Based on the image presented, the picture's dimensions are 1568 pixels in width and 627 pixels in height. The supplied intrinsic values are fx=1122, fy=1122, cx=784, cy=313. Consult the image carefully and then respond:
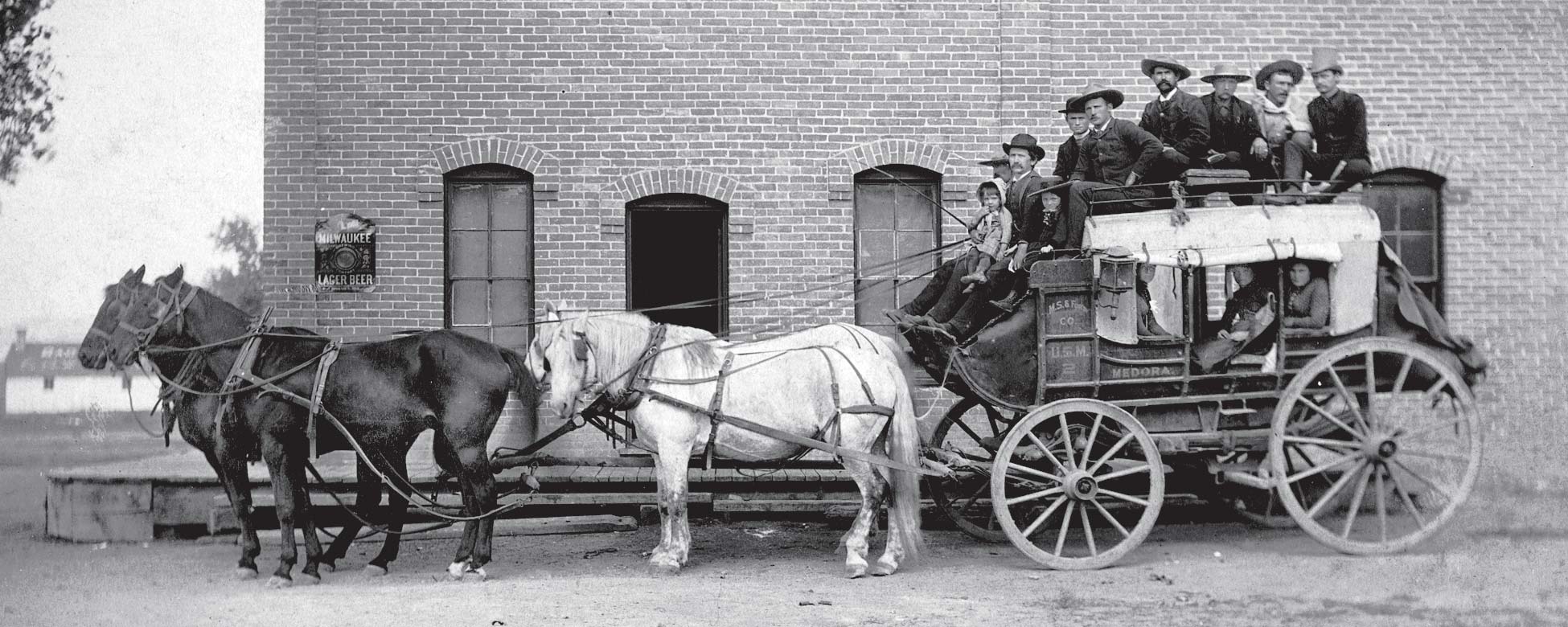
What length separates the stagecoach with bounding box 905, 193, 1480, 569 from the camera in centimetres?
704

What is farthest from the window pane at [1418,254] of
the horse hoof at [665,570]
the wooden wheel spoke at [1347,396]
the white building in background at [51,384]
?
the white building in background at [51,384]

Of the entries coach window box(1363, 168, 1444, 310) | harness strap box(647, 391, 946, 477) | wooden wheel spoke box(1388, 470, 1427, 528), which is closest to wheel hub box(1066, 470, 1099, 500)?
harness strap box(647, 391, 946, 477)

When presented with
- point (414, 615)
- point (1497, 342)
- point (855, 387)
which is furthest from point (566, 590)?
point (1497, 342)

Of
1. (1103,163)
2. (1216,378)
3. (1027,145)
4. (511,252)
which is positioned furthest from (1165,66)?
(511,252)

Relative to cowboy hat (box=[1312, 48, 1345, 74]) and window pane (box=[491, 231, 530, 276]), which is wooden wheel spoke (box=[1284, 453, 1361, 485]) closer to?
cowboy hat (box=[1312, 48, 1345, 74])

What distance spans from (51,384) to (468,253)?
367 centimetres

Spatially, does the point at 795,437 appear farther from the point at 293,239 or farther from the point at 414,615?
the point at 293,239

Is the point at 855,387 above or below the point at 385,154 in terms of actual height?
below

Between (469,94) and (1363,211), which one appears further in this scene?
(469,94)

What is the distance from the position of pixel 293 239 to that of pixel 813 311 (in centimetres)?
463

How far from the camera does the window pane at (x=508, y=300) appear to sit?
33.2ft

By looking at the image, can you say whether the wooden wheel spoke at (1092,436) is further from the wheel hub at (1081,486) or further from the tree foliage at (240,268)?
the tree foliage at (240,268)

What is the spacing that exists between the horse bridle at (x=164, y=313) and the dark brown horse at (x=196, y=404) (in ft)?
0.30

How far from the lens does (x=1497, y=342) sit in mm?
10180
